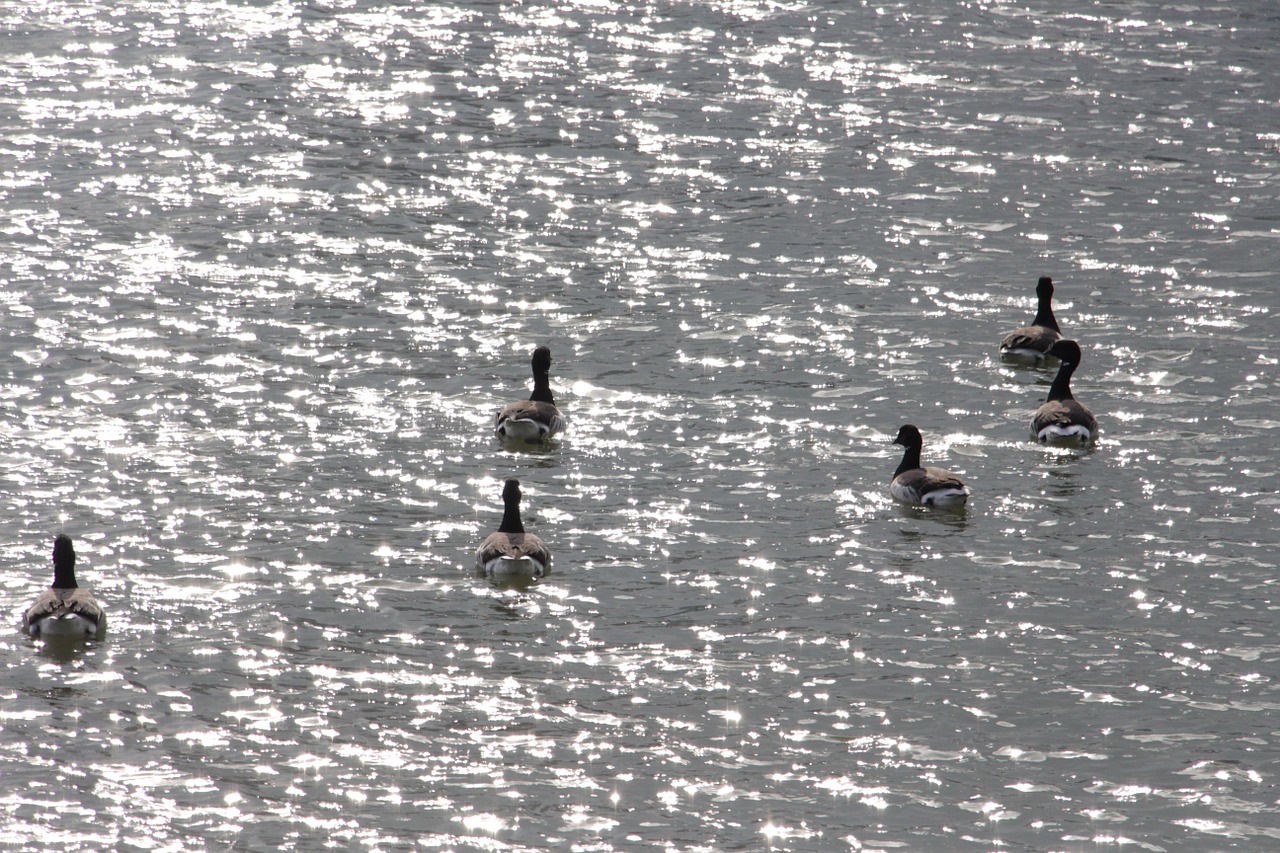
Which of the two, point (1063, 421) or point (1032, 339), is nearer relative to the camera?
point (1063, 421)

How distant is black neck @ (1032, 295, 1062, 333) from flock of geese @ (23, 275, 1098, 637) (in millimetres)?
17

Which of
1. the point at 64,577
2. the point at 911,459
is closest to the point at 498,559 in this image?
the point at 64,577

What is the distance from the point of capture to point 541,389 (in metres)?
24.8

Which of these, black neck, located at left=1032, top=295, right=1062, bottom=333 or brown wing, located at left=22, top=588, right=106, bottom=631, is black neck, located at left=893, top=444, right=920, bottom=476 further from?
brown wing, located at left=22, top=588, right=106, bottom=631

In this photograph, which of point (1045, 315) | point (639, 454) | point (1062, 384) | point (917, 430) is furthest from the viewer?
point (1045, 315)

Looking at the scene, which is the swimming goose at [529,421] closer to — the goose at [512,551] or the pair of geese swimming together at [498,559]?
the pair of geese swimming together at [498,559]

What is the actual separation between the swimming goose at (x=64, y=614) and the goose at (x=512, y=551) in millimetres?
4397

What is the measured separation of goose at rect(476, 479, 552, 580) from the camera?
19531 millimetres

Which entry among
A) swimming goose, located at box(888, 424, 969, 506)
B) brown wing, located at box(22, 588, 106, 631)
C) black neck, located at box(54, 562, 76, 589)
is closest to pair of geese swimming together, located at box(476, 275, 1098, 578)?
swimming goose, located at box(888, 424, 969, 506)

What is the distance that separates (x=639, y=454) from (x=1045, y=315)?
332 inches

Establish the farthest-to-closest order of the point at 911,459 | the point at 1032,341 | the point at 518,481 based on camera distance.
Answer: the point at 1032,341 → the point at 911,459 → the point at 518,481

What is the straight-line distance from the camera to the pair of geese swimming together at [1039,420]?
22.0 m

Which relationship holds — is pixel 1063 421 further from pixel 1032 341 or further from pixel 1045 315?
pixel 1045 315

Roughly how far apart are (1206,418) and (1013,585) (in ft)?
22.4
